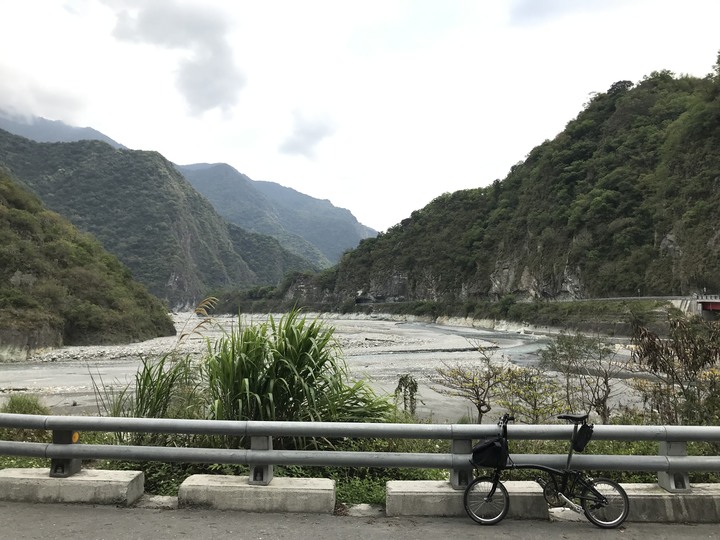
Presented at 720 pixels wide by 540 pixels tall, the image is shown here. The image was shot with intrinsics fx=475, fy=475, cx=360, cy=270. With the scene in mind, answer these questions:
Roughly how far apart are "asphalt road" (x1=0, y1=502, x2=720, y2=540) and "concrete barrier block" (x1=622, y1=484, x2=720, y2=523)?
7 centimetres

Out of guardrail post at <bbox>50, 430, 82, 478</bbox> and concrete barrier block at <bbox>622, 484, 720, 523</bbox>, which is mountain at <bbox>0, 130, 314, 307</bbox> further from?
concrete barrier block at <bbox>622, 484, 720, 523</bbox>

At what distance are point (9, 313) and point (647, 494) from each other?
42.1m

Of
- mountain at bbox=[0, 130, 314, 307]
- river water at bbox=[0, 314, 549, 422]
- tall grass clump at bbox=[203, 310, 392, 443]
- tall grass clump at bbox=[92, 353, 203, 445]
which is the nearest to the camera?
Answer: tall grass clump at bbox=[203, 310, 392, 443]

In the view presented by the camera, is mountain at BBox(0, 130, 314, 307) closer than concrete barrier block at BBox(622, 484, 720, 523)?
No

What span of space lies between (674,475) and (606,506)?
2.28ft

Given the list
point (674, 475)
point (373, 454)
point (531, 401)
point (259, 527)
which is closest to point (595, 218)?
point (531, 401)

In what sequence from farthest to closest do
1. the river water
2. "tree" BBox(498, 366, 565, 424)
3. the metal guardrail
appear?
the river water
"tree" BBox(498, 366, 565, 424)
the metal guardrail

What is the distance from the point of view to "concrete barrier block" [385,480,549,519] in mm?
3342

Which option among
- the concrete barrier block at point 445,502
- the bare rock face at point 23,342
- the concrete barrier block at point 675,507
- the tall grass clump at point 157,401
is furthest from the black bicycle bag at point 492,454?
the bare rock face at point 23,342

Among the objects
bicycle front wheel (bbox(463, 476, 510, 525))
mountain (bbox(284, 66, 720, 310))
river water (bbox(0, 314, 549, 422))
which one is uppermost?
mountain (bbox(284, 66, 720, 310))

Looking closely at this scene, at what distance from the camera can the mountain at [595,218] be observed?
59.9 meters

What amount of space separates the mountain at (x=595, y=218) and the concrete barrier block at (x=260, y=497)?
197 feet

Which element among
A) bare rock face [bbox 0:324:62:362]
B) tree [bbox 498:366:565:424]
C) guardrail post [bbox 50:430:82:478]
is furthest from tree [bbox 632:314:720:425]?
bare rock face [bbox 0:324:62:362]

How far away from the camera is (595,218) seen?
7806 cm
